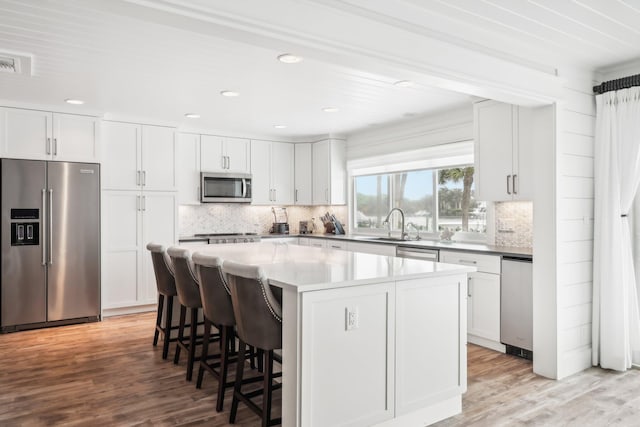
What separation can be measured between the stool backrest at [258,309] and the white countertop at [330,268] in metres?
0.09

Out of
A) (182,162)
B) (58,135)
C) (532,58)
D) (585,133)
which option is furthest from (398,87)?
(58,135)

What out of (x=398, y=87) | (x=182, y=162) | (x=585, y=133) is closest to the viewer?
(x=585, y=133)

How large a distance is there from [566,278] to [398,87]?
6.96 feet

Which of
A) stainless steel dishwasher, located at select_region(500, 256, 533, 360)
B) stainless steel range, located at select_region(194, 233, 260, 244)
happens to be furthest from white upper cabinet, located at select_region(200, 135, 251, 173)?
stainless steel dishwasher, located at select_region(500, 256, 533, 360)

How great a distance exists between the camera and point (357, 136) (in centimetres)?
651

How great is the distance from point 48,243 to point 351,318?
3.95 m

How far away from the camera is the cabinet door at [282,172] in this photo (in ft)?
22.4

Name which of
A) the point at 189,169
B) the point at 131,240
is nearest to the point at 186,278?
the point at 131,240

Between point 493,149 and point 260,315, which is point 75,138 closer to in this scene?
point 260,315

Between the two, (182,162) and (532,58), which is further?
(182,162)

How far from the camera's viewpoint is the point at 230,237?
20.1ft

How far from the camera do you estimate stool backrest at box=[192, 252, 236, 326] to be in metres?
2.78

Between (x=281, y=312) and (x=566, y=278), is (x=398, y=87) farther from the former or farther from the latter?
(x=281, y=312)

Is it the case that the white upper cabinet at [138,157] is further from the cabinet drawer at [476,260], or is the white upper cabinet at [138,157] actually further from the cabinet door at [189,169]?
the cabinet drawer at [476,260]
